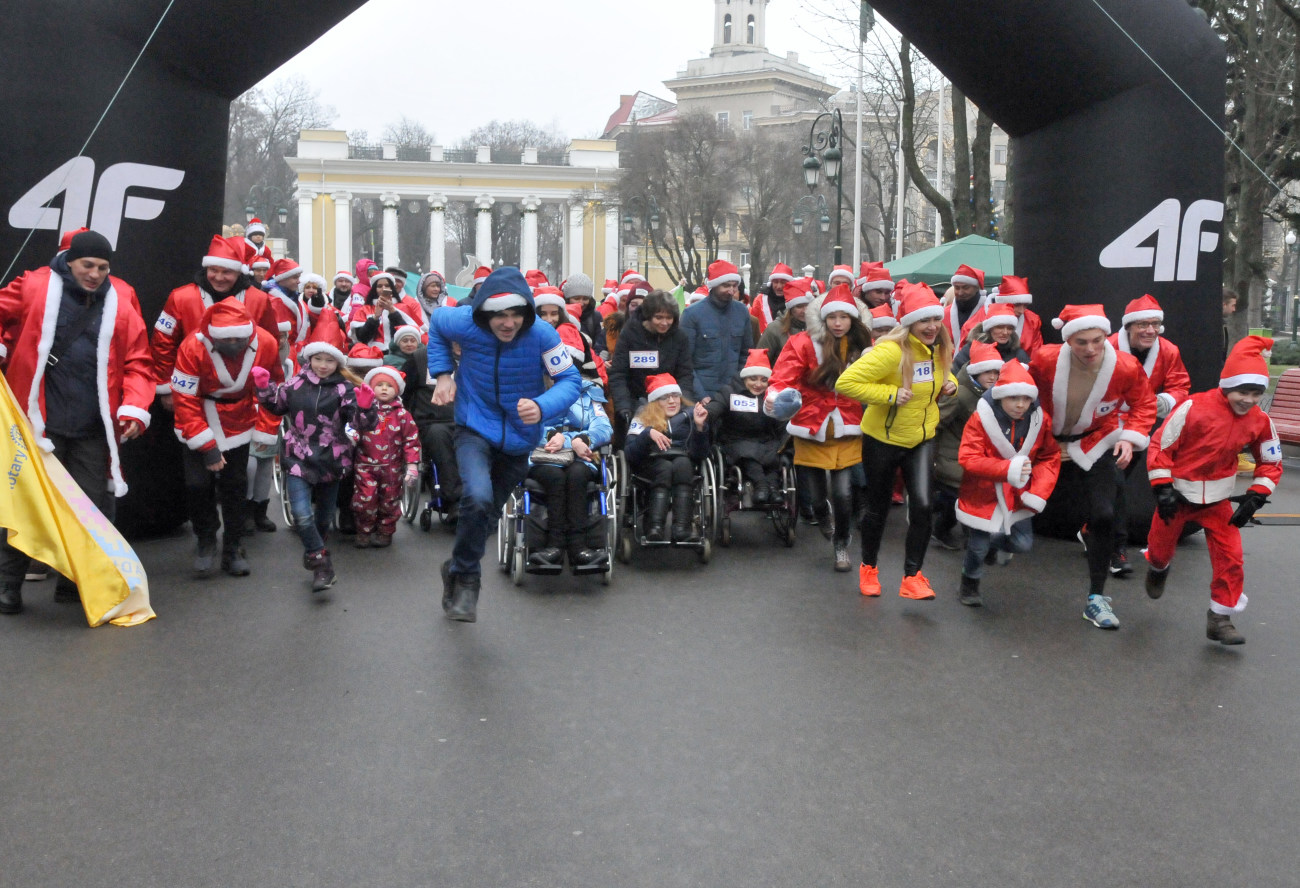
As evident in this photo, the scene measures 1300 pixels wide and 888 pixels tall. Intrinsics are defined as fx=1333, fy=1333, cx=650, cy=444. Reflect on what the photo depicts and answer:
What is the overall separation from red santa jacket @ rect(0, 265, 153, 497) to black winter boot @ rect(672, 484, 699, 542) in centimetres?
340

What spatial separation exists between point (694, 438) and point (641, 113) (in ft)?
348

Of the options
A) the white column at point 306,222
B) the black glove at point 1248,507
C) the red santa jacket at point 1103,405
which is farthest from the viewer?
the white column at point 306,222


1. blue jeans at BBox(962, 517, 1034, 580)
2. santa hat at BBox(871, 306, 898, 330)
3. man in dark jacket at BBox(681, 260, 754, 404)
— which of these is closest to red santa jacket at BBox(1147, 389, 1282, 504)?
blue jeans at BBox(962, 517, 1034, 580)

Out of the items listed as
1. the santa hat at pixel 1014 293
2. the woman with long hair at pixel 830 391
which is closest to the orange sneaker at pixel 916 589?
the woman with long hair at pixel 830 391

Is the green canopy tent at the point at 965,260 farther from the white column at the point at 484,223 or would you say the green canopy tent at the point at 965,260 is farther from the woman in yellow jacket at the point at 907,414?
the white column at the point at 484,223

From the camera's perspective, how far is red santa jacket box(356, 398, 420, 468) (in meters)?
9.52

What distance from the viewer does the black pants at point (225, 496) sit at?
8242mm

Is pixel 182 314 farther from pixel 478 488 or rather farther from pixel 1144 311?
pixel 1144 311

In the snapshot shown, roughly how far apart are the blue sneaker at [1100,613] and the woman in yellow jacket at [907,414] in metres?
0.92

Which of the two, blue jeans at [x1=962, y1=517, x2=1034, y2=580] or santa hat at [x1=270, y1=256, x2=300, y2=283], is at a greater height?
santa hat at [x1=270, y1=256, x2=300, y2=283]

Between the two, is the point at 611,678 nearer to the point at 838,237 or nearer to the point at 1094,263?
the point at 1094,263

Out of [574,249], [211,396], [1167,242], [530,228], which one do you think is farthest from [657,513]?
[574,249]

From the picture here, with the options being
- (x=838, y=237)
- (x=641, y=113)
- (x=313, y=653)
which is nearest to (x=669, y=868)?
(x=313, y=653)

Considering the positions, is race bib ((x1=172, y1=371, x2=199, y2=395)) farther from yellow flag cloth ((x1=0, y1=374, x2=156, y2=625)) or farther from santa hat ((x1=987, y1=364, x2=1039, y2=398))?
santa hat ((x1=987, y1=364, x2=1039, y2=398))
